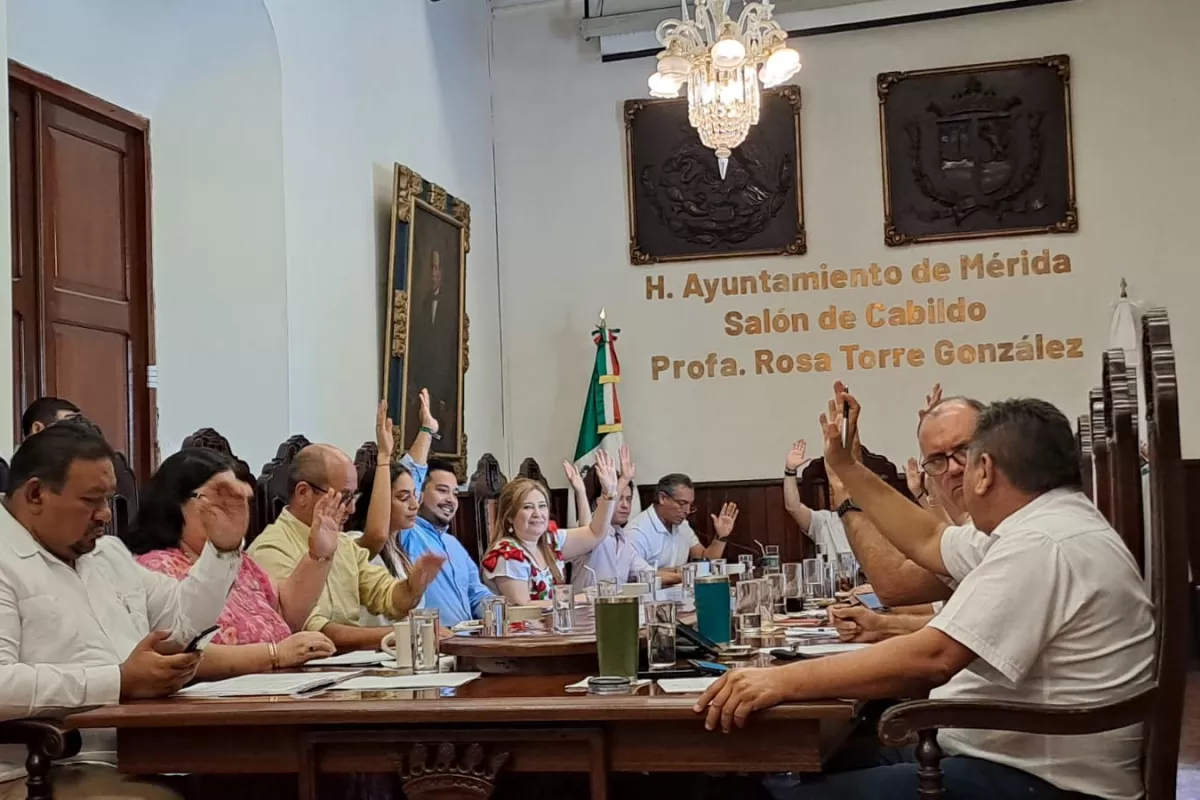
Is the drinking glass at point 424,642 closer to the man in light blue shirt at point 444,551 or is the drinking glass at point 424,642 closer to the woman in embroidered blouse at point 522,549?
the woman in embroidered blouse at point 522,549

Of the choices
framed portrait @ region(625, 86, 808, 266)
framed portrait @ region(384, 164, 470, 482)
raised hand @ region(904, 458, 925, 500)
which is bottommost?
raised hand @ region(904, 458, 925, 500)

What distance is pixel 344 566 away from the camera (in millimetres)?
4023

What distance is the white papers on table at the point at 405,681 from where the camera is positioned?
233cm

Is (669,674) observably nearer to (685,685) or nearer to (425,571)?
(685,685)

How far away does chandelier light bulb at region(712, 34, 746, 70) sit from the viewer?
5.96 meters

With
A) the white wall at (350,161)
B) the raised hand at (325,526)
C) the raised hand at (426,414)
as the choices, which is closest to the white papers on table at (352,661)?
the raised hand at (325,526)

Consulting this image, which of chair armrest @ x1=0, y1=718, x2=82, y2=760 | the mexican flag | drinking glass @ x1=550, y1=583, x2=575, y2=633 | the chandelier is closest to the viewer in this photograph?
chair armrest @ x1=0, y1=718, x2=82, y2=760

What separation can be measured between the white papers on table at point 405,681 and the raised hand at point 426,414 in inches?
155

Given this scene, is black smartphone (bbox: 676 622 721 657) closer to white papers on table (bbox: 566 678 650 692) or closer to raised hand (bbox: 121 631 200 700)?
white papers on table (bbox: 566 678 650 692)

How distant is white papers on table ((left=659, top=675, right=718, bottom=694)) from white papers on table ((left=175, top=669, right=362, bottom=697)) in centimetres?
66

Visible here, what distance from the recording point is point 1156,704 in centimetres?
207

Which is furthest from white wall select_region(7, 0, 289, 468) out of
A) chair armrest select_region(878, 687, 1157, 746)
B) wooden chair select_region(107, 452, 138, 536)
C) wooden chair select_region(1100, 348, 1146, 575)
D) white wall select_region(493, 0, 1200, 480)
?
chair armrest select_region(878, 687, 1157, 746)

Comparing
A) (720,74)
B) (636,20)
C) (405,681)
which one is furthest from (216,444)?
(636,20)

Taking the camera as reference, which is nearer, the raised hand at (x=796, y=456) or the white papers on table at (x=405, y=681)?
the white papers on table at (x=405, y=681)
